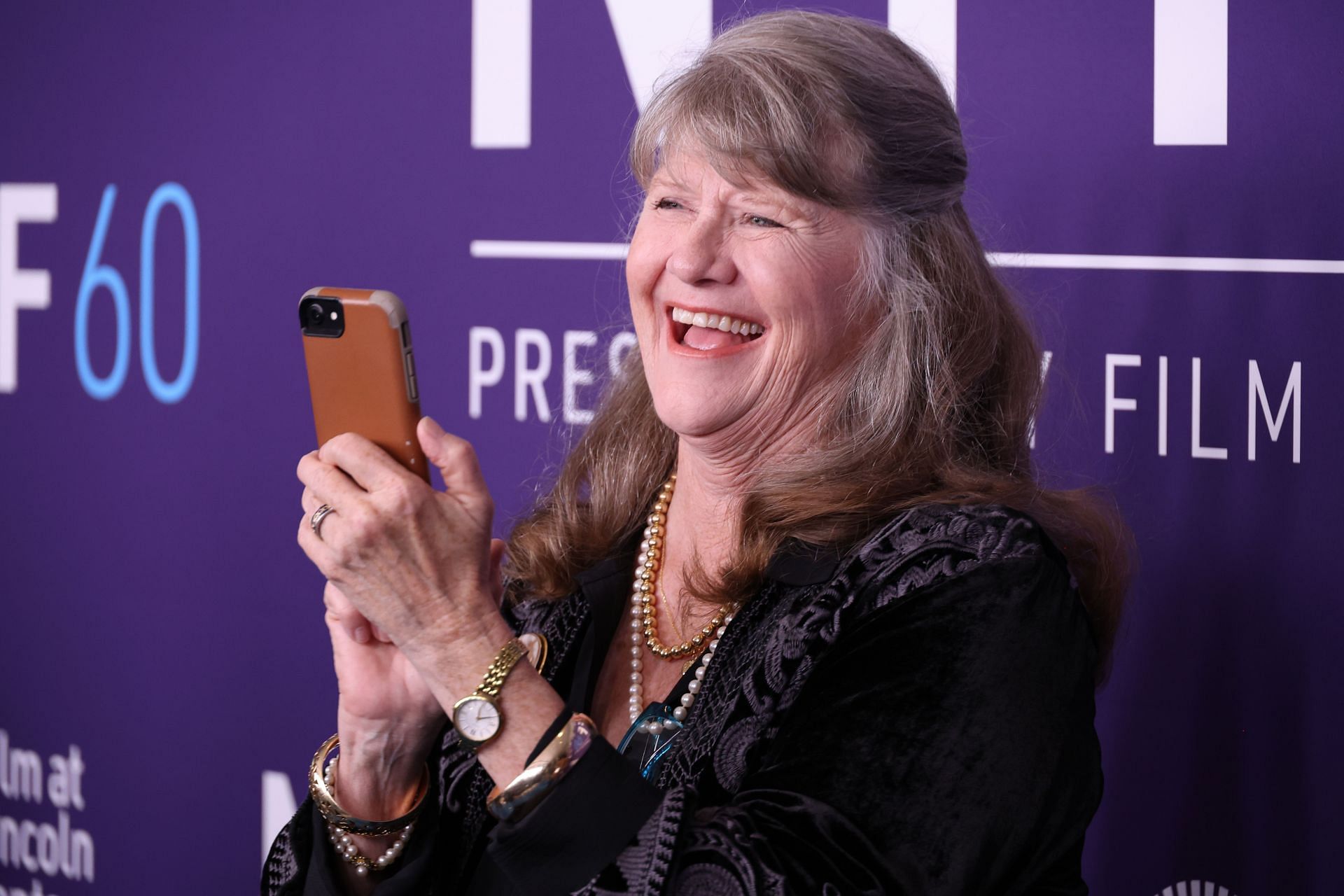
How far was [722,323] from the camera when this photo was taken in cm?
129

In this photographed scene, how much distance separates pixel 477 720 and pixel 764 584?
32 centimetres

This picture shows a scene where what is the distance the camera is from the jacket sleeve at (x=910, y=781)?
0.97 m

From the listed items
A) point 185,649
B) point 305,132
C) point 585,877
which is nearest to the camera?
point 585,877

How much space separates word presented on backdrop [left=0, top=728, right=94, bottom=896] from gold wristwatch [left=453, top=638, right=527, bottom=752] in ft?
6.33

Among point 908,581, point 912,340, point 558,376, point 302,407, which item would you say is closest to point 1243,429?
point 912,340

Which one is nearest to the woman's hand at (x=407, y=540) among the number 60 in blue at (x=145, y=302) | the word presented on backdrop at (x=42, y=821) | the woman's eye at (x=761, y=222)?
the woman's eye at (x=761, y=222)

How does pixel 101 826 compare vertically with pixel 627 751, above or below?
below

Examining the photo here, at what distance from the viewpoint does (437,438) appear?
1.06 meters

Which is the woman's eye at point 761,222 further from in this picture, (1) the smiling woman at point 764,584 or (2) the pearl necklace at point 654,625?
(2) the pearl necklace at point 654,625

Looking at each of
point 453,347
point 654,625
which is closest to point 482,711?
point 654,625

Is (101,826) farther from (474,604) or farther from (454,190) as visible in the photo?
(474,604)

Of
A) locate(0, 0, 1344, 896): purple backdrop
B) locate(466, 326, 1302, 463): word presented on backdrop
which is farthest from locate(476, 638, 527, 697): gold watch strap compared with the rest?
locate(0, 0, 1344, 896): purple backdrop

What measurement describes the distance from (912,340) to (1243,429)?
0.55 m

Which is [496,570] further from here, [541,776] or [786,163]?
A: [786,163]
